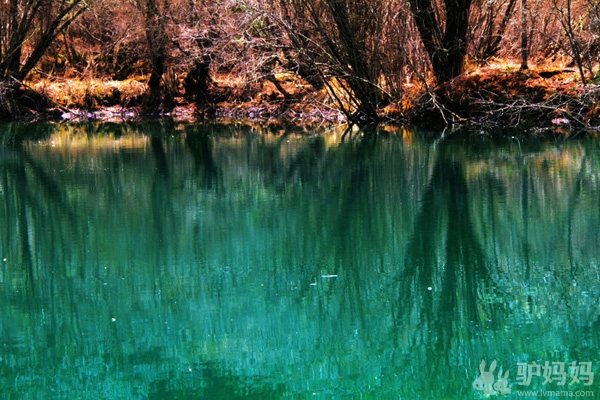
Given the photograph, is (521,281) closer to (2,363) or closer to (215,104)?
(2,363)

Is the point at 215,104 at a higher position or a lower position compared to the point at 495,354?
higher

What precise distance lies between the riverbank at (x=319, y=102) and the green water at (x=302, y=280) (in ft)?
16.1

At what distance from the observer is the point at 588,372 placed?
194 inches

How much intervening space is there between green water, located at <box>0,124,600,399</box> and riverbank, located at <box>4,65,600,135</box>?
16.1ft

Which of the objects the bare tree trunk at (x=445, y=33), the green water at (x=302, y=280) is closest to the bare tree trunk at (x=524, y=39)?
the bare tree trunk at (x=445, y=33)

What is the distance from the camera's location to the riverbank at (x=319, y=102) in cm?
1831

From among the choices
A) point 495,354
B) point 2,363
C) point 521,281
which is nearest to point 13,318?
point 2,363

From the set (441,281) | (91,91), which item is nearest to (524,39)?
(441,281)

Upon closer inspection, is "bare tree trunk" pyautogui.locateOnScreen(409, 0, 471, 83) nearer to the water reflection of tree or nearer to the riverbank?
the riverbank

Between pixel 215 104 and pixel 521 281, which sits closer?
pixel 521 281

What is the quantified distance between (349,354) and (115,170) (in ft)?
31.9

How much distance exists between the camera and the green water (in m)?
5.09

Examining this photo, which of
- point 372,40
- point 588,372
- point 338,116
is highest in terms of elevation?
point 372,40

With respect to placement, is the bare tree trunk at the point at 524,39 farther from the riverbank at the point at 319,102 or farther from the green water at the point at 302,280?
the green water at the point at 302,280
